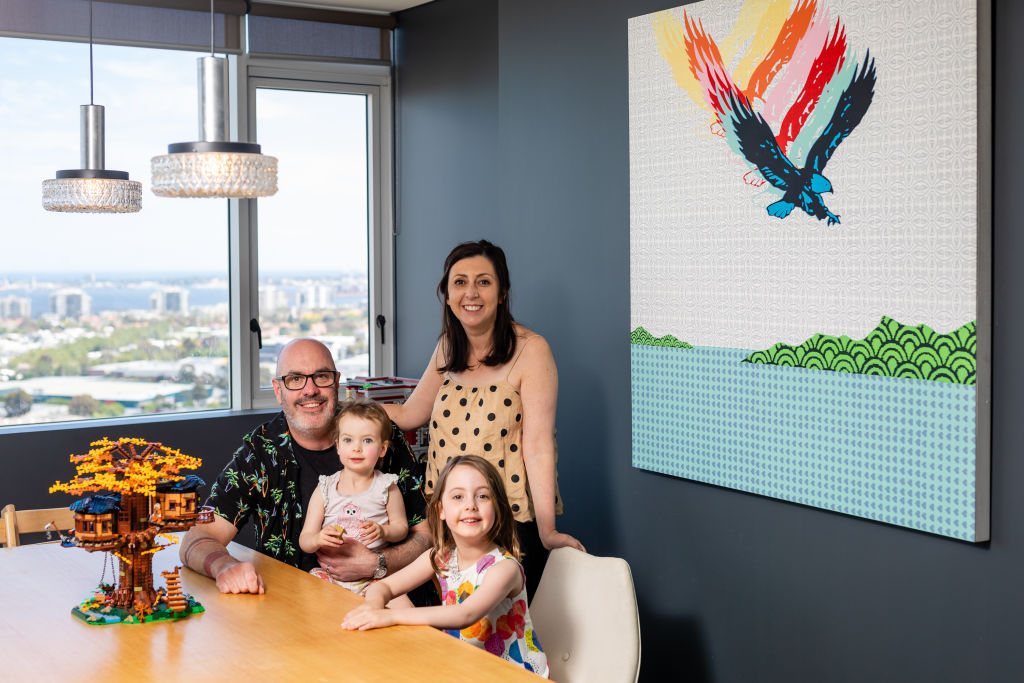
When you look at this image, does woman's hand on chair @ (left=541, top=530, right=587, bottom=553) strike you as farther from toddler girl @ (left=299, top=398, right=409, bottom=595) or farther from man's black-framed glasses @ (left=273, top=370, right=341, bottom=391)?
man's black-framed glasses @ (left=273, top=370, right=341, bottom=391)

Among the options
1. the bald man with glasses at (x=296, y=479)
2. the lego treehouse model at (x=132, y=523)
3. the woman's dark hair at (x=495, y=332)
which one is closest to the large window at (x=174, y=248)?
the woman's dark hair at (x=495, y=332)

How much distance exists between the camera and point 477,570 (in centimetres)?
236

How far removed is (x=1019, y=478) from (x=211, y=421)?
3.46 m

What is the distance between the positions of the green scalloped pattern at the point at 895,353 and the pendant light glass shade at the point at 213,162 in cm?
143

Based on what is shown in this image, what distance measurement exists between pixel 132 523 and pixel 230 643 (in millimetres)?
357

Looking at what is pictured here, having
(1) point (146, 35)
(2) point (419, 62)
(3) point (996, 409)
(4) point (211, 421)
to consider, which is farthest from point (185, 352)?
(3) point (996, 409)

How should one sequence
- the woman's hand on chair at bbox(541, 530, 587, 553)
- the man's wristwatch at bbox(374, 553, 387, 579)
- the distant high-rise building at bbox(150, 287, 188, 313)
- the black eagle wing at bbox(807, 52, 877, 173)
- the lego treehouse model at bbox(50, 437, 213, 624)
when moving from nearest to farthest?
the lego treehouse model at bbox(50, 437, 213, 624) → the black eagle wing at bbox(807, 52, 877, 173) → the man's wristwatch at bbox(374, 553, 387, 579) → the woman's hand on chair at bbox(541, 530, 587, 553) → the distant high-rise building at bbox(150, 287, 188, 313)

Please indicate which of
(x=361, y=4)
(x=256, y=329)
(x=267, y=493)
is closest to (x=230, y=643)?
(x=267, y=493)

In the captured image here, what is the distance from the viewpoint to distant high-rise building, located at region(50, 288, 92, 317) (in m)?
4.63

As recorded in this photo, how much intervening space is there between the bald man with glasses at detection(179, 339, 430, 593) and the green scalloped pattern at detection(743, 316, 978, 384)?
107 centimetres

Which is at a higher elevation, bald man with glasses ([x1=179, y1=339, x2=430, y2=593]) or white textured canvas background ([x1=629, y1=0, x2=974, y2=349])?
white textured canvas background ([x1=629, y1=0, x2=974, y2=349])

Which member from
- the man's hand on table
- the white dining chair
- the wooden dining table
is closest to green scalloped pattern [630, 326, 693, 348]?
the white dining chair

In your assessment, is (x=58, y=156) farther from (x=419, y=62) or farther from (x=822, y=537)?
(x=822, y=537)

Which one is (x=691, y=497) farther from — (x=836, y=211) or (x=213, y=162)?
(x=213, y=162)
